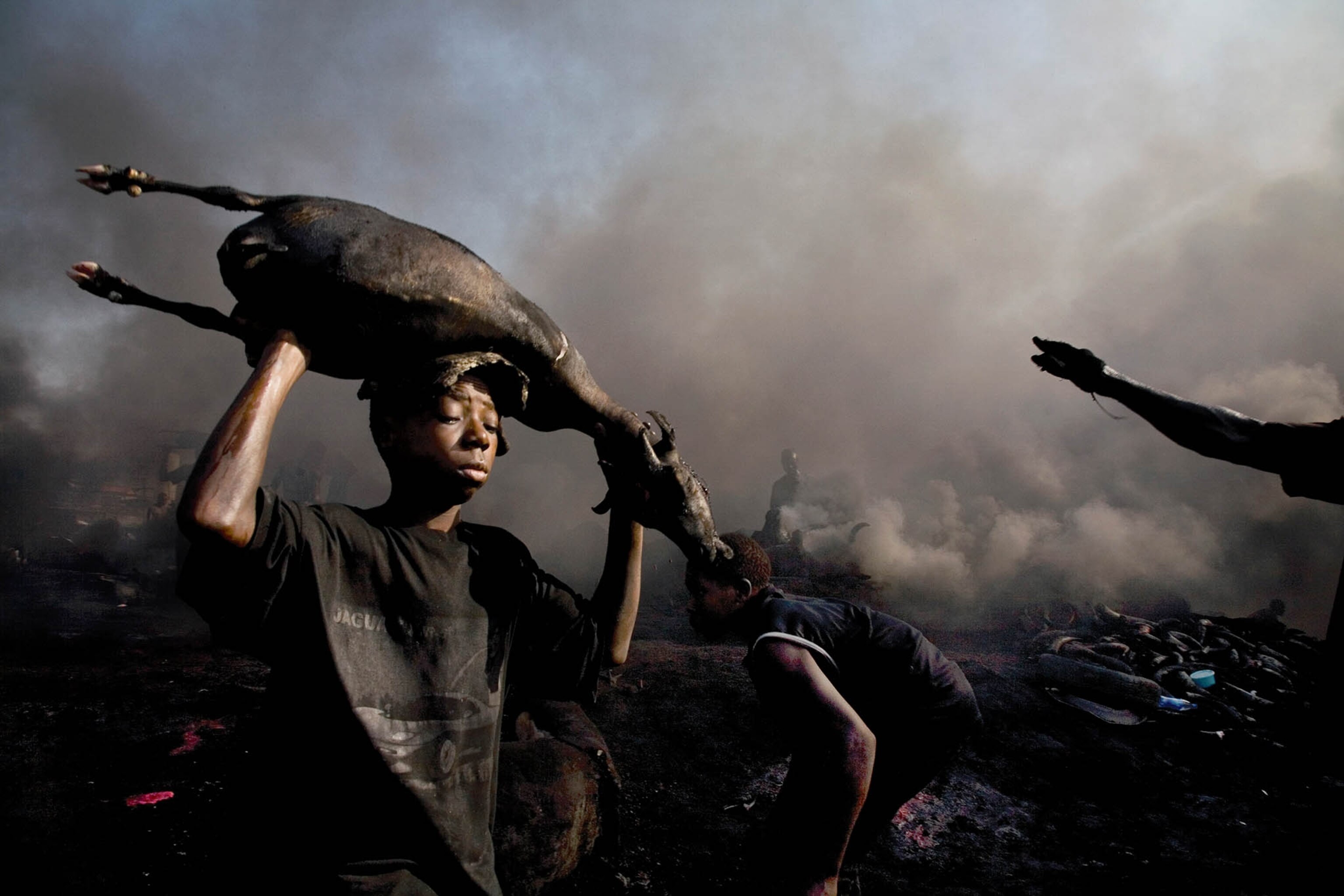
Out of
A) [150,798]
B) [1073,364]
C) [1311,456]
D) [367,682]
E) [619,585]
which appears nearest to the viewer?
[367,682]

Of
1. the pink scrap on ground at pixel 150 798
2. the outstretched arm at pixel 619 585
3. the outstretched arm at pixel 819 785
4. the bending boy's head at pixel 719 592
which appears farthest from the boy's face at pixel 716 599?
the pink scrap on ground at pixel 150 798

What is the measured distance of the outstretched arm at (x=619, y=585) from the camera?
1.79 m

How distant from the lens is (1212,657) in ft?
33.8

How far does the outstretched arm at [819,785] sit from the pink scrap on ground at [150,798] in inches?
170

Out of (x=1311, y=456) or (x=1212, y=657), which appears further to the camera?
(x=1212, y=657)

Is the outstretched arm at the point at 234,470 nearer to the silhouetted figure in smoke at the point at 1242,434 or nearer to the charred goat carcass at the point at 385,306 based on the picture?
the charred goat carcass at the point at 385,306

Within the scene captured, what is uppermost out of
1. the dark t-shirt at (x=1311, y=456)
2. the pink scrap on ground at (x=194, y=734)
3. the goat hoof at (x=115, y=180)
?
the dark t-shirt at (x=1311, y=456)

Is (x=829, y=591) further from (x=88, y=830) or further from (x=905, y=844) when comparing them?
(x=88, y=830)

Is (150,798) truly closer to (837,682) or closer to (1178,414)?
(837,682)

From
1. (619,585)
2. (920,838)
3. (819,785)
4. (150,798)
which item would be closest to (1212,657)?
(920,838)

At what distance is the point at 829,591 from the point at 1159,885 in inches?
541

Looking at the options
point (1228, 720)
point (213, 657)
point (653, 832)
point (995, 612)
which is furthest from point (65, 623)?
point (995, 612)

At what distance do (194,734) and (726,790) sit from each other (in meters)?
4.78

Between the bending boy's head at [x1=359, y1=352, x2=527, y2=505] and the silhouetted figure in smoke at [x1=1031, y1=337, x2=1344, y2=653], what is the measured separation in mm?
2671
